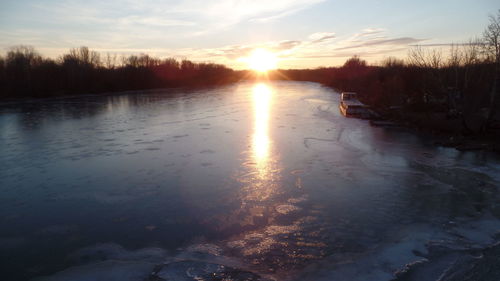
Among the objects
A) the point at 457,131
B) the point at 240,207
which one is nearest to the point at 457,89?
the point at 457,131

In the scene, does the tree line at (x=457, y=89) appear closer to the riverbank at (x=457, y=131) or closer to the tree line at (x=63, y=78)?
the riverbank at (x=457, y=131)

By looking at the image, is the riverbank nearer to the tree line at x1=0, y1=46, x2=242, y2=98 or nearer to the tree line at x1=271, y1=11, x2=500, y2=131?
the tree line at x1=271, y1=11, x2=500, y2=131

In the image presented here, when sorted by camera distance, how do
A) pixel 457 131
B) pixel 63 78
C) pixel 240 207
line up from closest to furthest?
pixel 240 207
pixel 457 131
pixel 63 78

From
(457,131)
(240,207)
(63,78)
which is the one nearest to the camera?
(240,207)

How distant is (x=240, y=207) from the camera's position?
8.23 m

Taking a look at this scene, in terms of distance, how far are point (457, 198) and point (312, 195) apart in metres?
3.99

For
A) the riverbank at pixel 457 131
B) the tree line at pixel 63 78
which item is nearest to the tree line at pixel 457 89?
the riverbank at pixel 457 131

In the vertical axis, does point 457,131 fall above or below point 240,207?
above

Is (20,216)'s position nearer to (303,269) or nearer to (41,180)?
(41,180)

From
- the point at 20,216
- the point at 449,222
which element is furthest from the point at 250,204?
the point at 20,216

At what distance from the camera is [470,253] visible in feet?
20.1

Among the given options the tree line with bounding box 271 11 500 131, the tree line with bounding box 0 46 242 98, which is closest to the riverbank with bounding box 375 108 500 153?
the tree line with bounding box 271 11 500 131

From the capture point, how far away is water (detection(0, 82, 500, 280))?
233 inches

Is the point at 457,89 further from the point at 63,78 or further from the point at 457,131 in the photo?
the point at 63,78
